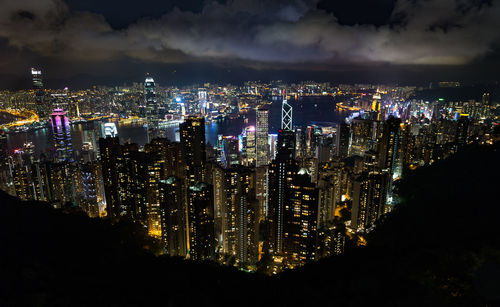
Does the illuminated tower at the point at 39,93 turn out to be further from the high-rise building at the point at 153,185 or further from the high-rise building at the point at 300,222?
the high-rise building at the point at 300,222

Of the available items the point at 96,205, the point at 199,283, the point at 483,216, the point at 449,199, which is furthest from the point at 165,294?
the point at 96,205

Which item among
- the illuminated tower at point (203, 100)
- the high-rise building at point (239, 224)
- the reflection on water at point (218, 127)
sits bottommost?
the high-rise building at point (239, 224)

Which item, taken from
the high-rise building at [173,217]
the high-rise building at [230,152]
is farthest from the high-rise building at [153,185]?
the high-rise building at [230,152]

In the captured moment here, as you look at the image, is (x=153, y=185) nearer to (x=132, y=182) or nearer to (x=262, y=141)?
(x=132, y=182)

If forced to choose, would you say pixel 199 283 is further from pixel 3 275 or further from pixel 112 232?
pixel 112 232

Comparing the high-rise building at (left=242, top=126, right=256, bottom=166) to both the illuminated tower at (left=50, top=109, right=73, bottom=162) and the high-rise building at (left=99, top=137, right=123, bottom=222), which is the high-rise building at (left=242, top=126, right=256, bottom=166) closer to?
the high-rise building at (left=99, top=137, right=123, bottom=222)
